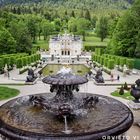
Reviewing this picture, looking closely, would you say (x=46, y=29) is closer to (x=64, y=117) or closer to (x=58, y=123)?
(x=64, y=117)

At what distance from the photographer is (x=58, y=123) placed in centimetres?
1543

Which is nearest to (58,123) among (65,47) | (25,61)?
(25,61)

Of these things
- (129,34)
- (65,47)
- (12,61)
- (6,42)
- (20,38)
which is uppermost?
(129,34)

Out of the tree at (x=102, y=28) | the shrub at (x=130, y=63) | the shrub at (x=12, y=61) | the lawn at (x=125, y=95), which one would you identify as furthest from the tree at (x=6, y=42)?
the tree at (x=102, y=28)

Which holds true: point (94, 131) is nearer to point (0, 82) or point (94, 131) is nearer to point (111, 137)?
point (111, 137)

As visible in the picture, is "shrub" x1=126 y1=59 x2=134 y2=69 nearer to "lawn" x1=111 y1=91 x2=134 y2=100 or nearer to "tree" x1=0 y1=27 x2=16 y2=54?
"lawn" x1=111 y1=91 x2=134 y2=100

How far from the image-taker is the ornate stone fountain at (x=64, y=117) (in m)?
13.9

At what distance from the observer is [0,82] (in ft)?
135

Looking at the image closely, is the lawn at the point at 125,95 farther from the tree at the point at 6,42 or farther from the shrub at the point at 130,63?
the tree at the point at 6,42

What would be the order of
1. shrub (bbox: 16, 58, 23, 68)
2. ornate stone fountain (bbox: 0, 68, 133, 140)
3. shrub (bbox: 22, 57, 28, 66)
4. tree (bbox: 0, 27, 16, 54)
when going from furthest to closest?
tree (bbox: 0, 27, 16, 54) < shrub (bbox: 22, 57, 28, 66) < shrub (bbox: 16, 58, 23, 68) < ornate stone fountain (bbox: 0, 68, 133, 140)

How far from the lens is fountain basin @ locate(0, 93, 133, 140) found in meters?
13.7

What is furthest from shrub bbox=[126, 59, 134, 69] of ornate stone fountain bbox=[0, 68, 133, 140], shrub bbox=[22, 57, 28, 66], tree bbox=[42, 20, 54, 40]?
A: tree bbox=[42, 20, 54, 40]

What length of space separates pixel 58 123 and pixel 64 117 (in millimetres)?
424

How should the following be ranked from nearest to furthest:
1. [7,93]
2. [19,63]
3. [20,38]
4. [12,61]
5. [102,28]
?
1. [7,93]
2. [19,63]
3. [12,61]
4. [20,38]
5. [102,28]
